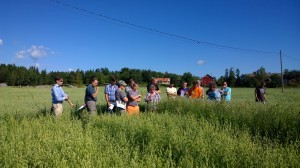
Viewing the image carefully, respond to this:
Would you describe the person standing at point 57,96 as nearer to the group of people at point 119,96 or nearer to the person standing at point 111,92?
the group of people at point 119,96

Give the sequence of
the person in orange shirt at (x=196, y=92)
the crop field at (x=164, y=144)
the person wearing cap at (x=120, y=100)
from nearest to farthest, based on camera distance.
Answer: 1. the crop field at (x=164, y=144)
2. the person wearing cap at (x=120, y=100)
3. the person in orange shirt at (x=196, y=92)

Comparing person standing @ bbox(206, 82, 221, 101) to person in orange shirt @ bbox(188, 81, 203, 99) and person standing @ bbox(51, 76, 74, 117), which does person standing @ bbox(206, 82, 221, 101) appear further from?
person standing @ bbox(51, 76, 74, 117)

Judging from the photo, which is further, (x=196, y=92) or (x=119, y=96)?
(x=196, y=92)

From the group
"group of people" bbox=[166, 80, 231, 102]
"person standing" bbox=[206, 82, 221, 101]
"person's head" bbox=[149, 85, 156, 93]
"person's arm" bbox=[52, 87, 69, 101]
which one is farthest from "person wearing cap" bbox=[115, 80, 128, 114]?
"person standing" bbox=[206, 82, 221, 101]

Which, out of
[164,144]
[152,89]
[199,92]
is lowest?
[164,144]

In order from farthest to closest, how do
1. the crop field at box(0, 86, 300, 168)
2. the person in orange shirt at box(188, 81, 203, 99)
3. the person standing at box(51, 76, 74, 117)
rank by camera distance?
the person in orange shirt at box(188, 81, 203, 99), the person standing at box(51, 76, 74, 117), the crop field at box(0, 86, 300, 168)

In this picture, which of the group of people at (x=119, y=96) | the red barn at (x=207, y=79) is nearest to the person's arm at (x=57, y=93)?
the group of people at (x=119, y=96)

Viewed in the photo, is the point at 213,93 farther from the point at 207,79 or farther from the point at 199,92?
the point at 207,79

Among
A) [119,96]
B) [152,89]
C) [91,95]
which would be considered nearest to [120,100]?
[119,96]

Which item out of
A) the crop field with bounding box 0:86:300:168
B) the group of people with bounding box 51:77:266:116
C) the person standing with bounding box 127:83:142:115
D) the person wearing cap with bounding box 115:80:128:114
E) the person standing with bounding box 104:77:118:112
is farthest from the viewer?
the person standing with bounding box 104:77:118:112

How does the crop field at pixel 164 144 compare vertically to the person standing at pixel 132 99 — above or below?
below

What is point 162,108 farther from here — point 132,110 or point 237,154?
point 237,154

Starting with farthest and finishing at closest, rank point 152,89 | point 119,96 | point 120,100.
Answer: point 152,89, point 120,100, point 119,96

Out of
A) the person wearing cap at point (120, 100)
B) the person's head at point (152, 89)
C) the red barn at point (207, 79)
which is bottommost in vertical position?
the person wearing cap at point (120, 100)
